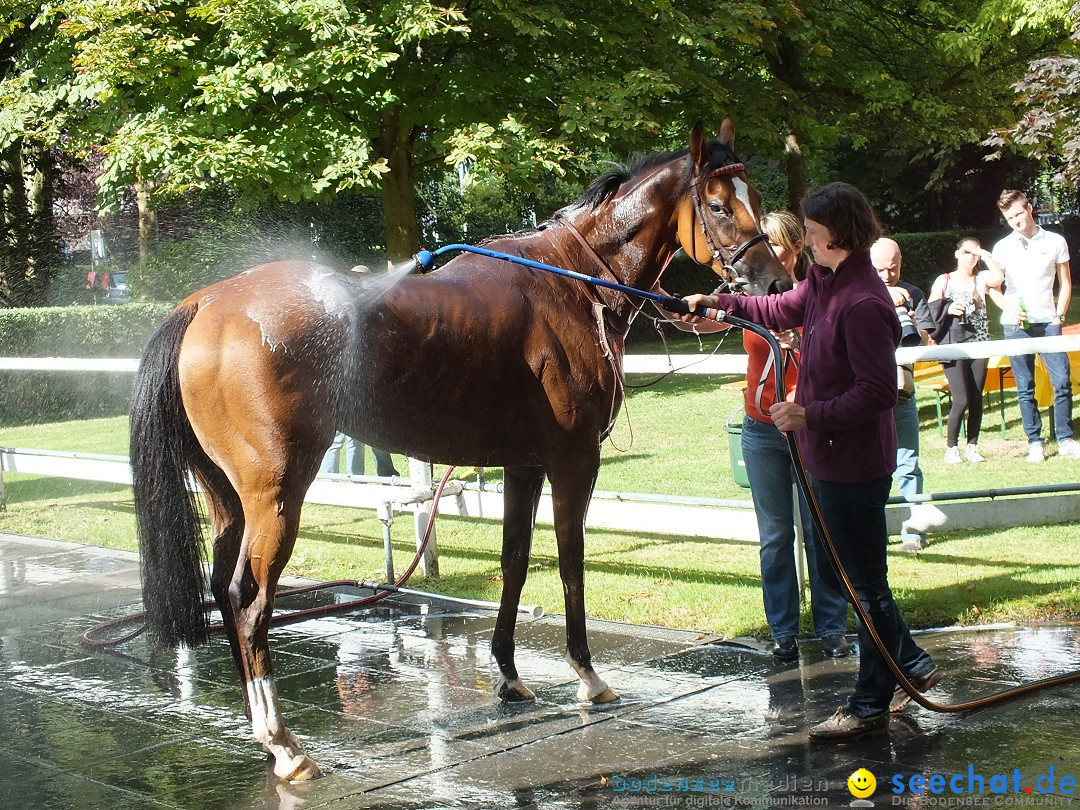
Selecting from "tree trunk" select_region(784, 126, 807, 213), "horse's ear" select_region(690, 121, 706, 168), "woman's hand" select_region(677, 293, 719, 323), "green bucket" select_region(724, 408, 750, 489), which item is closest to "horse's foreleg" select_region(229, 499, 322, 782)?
"woman's hand" select_region(677, 293, 719, 323)

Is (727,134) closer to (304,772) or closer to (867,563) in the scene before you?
(867,563)

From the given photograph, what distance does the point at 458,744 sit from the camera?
4.46 meters

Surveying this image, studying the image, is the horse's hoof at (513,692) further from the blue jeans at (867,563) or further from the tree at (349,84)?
the tree at (349,84)

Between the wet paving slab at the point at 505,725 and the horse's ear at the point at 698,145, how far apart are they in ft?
7.69

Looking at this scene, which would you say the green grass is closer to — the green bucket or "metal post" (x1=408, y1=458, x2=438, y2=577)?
"metal post" (x1=408, y1=458, x2=438, y2=577)

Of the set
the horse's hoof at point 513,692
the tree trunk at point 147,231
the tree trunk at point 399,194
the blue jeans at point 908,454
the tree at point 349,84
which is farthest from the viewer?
the tree trunk at point 147,231

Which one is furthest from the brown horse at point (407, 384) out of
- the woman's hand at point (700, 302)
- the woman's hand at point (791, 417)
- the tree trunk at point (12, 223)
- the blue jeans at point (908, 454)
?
the tree trunk at point (12, 223)

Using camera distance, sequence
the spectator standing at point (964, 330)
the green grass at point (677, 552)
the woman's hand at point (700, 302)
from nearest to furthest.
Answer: the woman's hand at point (700, 302)
the green grass at point (677, 552)
the spectator standing at point (964, 330)

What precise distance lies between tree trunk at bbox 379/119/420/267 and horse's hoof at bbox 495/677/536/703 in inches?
432

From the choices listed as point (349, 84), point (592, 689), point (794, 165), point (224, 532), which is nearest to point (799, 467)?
point (592, 689)

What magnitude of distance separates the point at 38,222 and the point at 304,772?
22.0 metres

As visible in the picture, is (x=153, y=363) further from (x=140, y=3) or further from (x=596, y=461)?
(x=140, y=3)

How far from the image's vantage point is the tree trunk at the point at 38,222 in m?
22.6

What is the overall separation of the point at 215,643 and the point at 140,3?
377 inches
